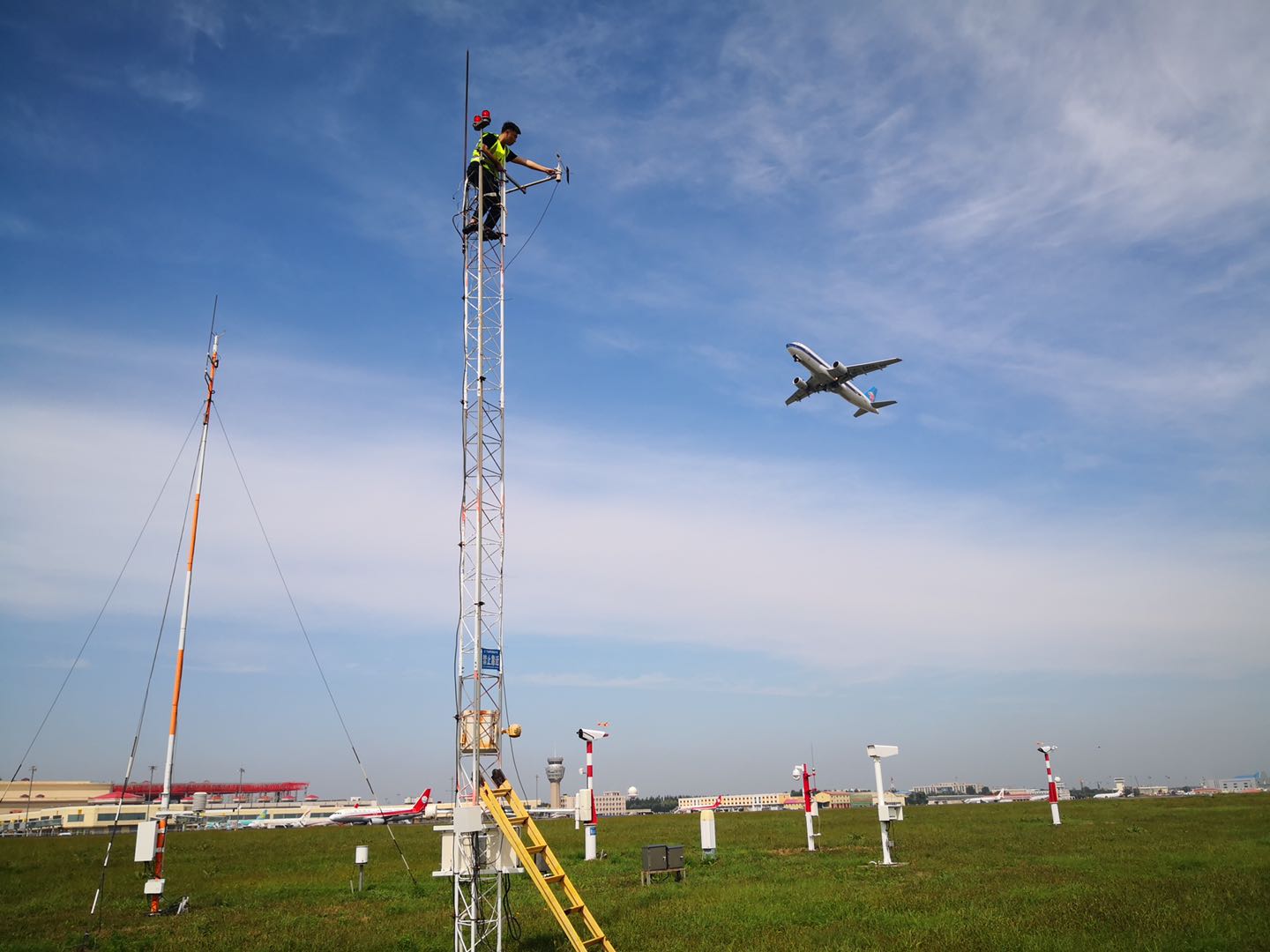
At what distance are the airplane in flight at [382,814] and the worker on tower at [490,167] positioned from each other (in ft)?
272

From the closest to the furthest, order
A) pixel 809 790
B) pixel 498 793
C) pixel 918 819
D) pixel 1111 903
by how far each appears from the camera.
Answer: pixel 498 793 < pixel 1111 903 < pixel 809 790 < pixel 918 819

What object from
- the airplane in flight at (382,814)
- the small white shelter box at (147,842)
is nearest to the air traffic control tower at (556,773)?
the airplane in flight at (382,814)

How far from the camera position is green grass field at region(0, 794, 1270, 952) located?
1788 centimetres

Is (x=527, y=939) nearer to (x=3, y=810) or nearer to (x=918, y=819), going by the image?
(x=918, y=819)

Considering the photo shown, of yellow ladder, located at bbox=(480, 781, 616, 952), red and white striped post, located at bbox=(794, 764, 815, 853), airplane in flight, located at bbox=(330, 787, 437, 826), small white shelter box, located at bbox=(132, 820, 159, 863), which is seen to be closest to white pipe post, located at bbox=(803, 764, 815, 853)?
red and white striped post, located at bbox=(794, 764, 815, 853)

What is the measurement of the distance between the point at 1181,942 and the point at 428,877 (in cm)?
2547

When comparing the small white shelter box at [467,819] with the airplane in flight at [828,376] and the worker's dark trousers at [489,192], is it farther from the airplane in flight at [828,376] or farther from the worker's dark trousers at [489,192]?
the airplane in flight at [828,376]

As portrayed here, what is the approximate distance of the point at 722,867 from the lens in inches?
1177

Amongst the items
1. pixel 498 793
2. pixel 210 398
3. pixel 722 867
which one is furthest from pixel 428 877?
pixel 210 398

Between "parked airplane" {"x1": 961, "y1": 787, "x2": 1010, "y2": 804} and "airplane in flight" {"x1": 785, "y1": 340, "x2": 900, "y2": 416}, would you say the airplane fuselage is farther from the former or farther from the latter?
"parked airplane" {"x1": 961, "y1": 787, "x2": 1010, "y2": 804}

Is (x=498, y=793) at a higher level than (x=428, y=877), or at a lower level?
higher

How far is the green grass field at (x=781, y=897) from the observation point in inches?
704

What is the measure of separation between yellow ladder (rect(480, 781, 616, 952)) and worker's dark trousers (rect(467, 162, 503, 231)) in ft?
51.4

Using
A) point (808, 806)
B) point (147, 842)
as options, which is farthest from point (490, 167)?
point (808, 806)
